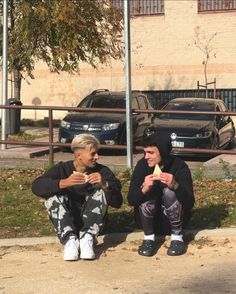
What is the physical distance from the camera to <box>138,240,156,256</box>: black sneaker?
572 centimetres

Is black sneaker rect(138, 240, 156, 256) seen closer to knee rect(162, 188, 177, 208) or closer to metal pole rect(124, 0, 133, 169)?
knee rect(162, 188, 177, 208)

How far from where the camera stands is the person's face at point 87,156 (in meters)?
5.61

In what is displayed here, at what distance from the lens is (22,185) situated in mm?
8523

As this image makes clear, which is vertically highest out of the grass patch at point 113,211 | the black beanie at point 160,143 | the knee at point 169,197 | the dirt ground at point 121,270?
the black beanie at point 160,143

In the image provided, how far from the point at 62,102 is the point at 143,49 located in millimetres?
4362

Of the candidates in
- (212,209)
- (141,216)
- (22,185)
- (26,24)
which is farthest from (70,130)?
(141,216)

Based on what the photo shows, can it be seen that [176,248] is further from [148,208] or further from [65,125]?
[65,125]

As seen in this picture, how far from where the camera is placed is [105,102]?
16.1 meters

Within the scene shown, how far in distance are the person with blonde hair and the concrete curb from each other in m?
0.51

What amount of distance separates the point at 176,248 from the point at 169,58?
21129 mm

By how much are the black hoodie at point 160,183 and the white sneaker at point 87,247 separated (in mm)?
552

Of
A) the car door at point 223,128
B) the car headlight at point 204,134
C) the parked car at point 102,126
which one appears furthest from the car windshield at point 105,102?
the car headlight at point 204,134

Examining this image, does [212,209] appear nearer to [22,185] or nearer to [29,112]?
[22,185]

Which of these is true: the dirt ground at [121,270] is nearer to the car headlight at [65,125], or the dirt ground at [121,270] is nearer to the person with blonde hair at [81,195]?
the person with blonde hair at [81,195]
